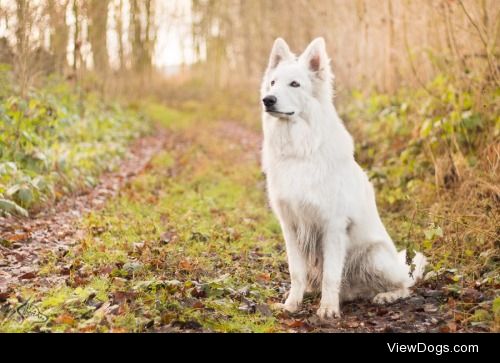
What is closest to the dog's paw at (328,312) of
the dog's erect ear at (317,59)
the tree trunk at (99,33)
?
the dog's erect ear at (317,59)

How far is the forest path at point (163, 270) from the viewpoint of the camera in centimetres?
389

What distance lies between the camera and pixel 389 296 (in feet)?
15.5

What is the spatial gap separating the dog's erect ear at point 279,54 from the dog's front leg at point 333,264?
1507 millimetres

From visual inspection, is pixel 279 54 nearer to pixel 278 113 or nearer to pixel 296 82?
pixel 296 82

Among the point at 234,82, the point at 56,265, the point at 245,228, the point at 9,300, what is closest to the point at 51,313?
the point at 9,300

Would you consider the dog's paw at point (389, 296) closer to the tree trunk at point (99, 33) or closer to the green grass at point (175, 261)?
the green grass at point (175, 261)

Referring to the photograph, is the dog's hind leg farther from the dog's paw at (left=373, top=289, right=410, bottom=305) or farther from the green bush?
the green bush

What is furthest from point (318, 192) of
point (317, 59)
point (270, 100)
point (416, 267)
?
point (416, 267)

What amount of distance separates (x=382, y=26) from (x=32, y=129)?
639cm

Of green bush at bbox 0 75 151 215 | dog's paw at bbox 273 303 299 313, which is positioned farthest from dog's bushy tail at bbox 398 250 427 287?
green bush at bbox 0 75 151 215

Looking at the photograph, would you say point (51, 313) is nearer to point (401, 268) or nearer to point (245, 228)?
point (401, 268)

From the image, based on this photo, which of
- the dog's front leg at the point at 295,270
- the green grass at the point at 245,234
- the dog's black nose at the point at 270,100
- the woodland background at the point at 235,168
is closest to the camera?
the green grass at the point at 245,234

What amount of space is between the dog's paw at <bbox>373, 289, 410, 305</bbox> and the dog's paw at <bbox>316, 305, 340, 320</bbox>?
51 centimetres
